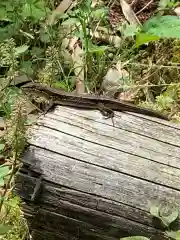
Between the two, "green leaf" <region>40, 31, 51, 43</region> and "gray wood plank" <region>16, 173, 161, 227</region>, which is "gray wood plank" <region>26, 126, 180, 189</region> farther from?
"green leaf" <region>40, 31, 51, 43</region>

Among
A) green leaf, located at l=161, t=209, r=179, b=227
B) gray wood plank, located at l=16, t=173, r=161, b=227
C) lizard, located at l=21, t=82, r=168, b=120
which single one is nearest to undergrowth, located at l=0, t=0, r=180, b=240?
lizard, located at l=21, t=82, r=168, b=120

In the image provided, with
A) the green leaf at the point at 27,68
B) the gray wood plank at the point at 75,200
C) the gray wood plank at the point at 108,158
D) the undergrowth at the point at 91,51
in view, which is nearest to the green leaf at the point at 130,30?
the undergrowth at the point at 91,51

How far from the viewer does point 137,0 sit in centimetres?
433

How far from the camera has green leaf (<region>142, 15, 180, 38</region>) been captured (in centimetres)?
341

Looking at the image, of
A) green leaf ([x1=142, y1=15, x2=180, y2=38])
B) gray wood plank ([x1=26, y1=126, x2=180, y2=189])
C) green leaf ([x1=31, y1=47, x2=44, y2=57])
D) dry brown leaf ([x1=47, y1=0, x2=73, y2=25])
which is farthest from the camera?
dry brown leaf ([x1=47, y1=0, x2=73, y2=25])

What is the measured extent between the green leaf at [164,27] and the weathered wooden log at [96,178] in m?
1.03

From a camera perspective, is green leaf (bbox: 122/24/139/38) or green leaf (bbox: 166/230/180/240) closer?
green leaf (bbox: 166/230/180/240)

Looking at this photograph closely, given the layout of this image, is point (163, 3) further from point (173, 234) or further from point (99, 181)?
point (173, 234)

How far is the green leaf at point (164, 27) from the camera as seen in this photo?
11.2 ft

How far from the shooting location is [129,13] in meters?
4.16

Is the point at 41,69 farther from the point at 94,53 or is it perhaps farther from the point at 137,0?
the point at 137,0

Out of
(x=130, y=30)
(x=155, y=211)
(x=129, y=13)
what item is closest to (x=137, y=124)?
(x=155, y=211)

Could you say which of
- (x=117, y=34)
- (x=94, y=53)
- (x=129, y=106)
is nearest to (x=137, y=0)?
(x=117, y=34)

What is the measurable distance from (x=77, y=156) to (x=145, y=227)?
416mm
